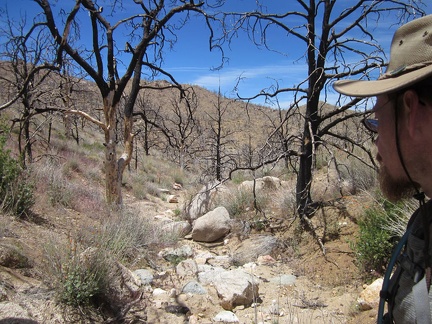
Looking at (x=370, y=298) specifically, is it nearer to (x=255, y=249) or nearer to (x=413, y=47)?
(x=255, y=249)

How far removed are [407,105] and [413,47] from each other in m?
0.18

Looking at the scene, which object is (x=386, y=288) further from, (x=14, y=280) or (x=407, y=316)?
(x=14, y=280)

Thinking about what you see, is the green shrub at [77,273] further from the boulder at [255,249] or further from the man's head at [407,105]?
the man's head at [407,105]

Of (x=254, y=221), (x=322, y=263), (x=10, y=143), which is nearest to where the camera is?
(x=322, y=263)

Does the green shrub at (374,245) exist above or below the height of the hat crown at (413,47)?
below

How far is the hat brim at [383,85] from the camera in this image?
1.00 meters

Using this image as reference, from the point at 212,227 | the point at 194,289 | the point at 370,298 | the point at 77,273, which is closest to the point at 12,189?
the point at 77,273

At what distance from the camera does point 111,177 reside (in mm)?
7852

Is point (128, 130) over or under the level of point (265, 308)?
over

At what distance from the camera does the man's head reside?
105 cm

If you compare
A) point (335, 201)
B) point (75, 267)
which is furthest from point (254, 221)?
point (75, 267)

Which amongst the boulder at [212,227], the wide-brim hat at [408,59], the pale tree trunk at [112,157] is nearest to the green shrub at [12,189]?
the pale tree trunk at [112,157]

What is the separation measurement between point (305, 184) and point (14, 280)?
446cm

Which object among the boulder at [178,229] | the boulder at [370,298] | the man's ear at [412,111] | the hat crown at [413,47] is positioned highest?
the hat crown at [413,47]
